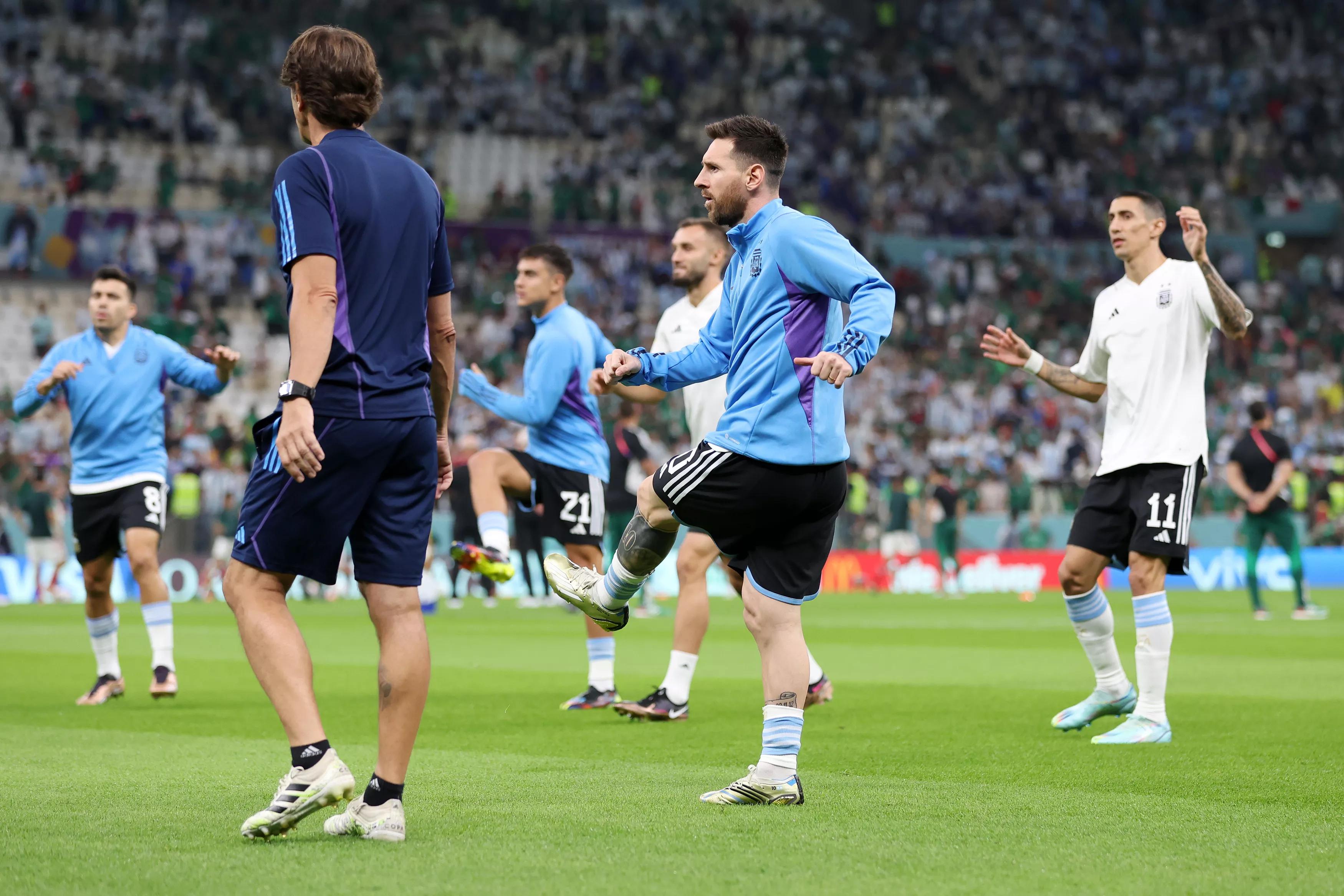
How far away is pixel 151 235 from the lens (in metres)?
30.6

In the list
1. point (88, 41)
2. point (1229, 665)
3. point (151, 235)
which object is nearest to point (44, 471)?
point (151, 235)

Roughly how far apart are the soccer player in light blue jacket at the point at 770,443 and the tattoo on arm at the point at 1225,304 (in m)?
2.70

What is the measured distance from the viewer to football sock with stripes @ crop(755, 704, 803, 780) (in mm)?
5418

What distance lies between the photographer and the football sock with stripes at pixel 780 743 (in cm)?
542

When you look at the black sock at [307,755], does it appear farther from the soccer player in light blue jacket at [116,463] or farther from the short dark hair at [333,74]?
the soccer player in light blue jacket at [116,463]

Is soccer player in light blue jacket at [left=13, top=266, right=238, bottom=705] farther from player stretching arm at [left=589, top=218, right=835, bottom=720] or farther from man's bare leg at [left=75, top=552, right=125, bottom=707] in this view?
player stretching arm at [left=589, top=218, right=835, bottom=720]

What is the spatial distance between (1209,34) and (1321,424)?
1713 cm

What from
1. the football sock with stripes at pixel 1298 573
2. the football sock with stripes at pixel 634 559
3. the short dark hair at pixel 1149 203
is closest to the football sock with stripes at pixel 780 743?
the football sock with stripes at pixel 634 559

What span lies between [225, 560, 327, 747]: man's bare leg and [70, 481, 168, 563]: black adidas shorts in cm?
521

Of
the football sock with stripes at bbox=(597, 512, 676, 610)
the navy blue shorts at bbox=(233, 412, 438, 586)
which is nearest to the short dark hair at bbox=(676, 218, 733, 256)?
the football sock with stripes at bbox=(597, 512, 676, 610)

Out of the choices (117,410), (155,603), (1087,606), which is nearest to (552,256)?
(117,410)

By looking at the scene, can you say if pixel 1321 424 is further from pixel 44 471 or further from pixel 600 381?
pixel 600 381

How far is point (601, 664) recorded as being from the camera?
9094 mm

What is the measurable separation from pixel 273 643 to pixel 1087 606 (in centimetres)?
462
